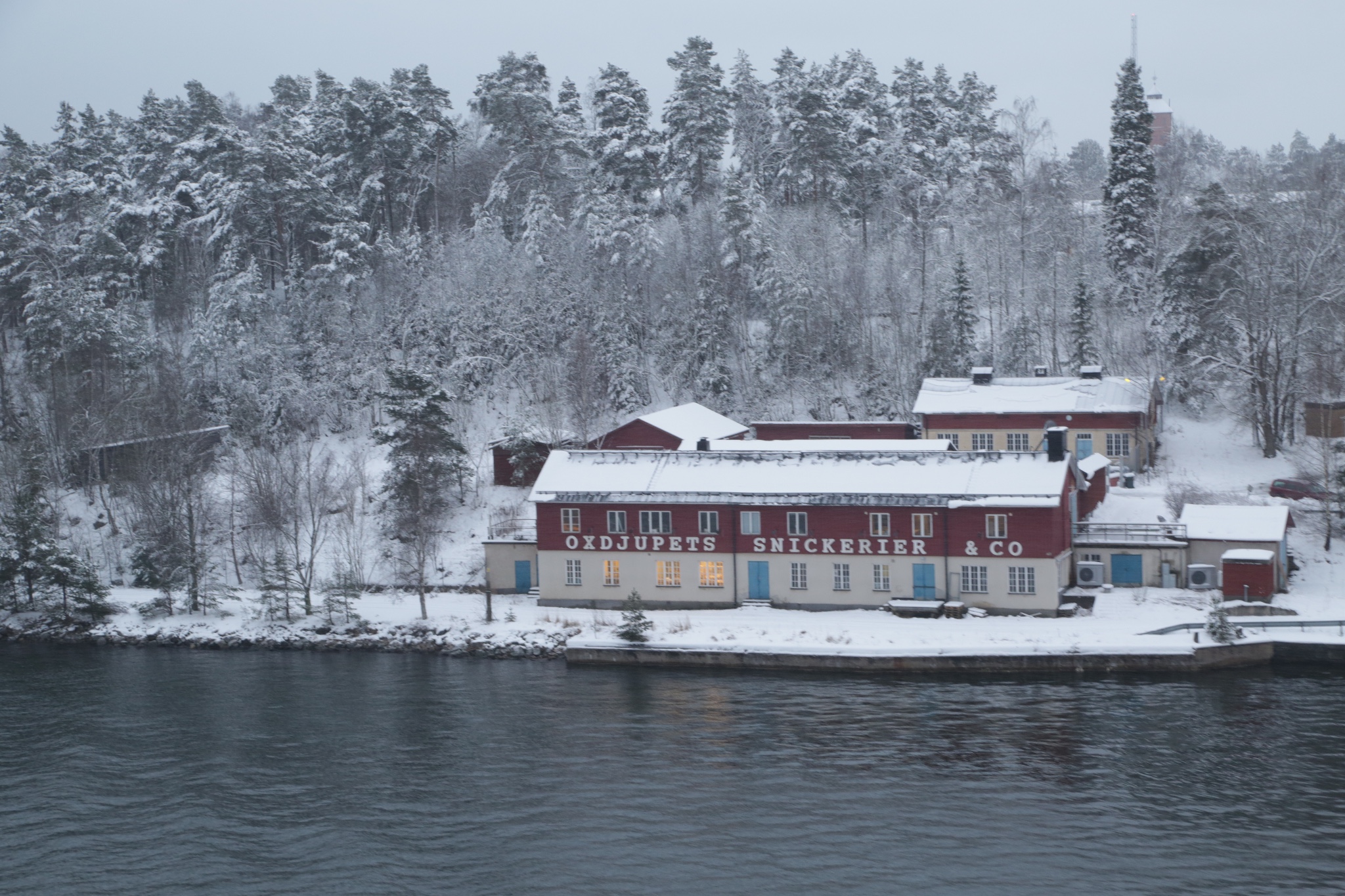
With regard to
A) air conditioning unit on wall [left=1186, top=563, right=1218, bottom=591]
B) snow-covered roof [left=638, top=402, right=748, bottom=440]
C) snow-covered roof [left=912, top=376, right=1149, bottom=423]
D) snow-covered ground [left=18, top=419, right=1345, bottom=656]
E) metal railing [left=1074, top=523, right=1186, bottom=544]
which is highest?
snow-covered roof [left=912, top=376, right=1149, bottom=423]

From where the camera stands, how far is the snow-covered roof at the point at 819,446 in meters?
49.7

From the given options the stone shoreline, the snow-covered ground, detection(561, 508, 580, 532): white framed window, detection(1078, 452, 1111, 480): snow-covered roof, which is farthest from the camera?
detection(1078, 452, 1111, 480): snow-covered roof

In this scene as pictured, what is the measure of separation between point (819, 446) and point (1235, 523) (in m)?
17.2

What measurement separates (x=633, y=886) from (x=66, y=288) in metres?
61.6

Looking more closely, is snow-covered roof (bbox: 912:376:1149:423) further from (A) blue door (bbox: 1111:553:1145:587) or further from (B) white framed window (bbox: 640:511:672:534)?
(B) white framed window (bbox: 640:511:672:534)

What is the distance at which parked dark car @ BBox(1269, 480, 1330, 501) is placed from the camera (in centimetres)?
5038

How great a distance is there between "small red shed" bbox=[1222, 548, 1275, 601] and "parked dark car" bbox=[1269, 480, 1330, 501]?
1093cm

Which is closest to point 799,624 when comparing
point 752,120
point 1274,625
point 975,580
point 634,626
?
point 634,626

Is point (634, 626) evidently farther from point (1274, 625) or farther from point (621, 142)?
point (621, 142)

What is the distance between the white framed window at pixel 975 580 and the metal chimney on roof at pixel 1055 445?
5214mm

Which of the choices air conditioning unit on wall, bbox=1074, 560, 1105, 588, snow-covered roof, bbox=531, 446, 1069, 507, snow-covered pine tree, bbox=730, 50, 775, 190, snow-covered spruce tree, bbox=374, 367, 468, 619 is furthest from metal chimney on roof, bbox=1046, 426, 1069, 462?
snow-covered pine tree, bbox=730, 50, 775, 190

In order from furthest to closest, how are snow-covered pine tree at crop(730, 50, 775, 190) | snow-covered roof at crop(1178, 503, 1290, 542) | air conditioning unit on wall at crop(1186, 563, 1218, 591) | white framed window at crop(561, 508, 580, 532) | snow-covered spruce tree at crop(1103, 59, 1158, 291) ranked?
snow-covered pine tree at crop(730, 50, 775, 190)
snow-covered spruce tree at crop(1103, 59, 1158, 291)
white framed window at crop(561, 508, 580, 532)
air conditioning unit on wall at crop(1186, 563, 1218, 591)
snow-covered roof at crop(1178, 503, 1290, 542)

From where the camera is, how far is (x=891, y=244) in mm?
82938

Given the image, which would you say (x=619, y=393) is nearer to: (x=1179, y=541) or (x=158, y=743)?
(x=1179, y=541)
